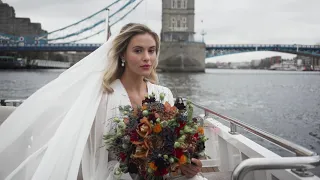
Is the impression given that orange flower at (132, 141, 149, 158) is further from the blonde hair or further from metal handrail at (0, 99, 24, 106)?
metal handrail at (0, 99, 24, 106)

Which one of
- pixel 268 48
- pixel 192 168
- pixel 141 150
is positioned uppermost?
pixel 268 48

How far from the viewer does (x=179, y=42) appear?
1997 inches

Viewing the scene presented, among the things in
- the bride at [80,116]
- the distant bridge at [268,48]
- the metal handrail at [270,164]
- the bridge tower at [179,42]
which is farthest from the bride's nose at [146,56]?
the distant bridge at [268,48]

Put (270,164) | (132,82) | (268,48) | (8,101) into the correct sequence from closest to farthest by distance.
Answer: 1. (270,164)
2. (132,82)
3. (8,101)
4. (268,48)

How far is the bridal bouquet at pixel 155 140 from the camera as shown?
1.38m

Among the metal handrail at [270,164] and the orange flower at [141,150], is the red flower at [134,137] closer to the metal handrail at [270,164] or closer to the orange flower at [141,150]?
the orange flower at [141,150]

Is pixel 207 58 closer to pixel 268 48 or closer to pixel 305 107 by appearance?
pixel 268 48

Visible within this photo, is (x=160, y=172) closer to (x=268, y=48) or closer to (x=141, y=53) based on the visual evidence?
(x=141, y=53)

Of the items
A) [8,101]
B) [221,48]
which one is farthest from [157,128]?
[221,48]

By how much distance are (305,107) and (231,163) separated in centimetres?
1447

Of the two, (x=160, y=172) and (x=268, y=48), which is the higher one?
(x=268, y=48)

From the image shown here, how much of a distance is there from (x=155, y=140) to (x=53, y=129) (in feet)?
1.71

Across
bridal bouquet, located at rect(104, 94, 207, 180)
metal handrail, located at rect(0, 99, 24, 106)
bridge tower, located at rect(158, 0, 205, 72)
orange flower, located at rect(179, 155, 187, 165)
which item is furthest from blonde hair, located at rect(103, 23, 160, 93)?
bridge tower, located at rect(158, 0, 205, 72)

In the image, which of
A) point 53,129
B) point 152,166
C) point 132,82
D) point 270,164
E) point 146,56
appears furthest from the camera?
point 132,82
